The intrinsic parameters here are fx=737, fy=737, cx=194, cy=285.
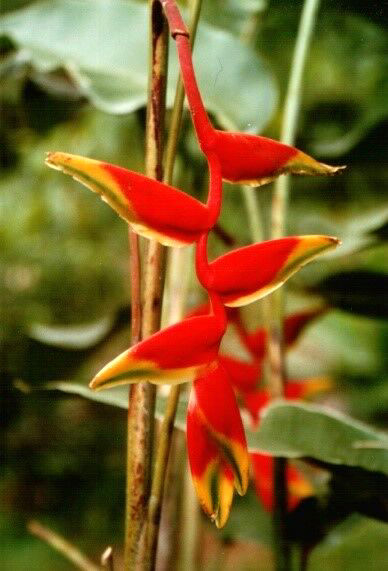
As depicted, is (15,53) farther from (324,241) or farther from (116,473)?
(116,473)

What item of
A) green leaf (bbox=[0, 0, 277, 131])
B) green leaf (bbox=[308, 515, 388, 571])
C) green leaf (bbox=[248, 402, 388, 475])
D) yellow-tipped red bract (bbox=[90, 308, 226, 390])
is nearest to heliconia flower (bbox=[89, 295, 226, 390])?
yellow-tipped red bract (bbox=[90, 308, 226, 390])

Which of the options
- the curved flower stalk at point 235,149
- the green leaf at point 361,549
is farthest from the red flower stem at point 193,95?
the green leaf at point 361,549

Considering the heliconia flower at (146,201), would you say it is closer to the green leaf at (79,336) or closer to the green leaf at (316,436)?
the green leaf at (316,436)

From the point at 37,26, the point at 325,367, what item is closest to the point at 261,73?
the point at 37,26

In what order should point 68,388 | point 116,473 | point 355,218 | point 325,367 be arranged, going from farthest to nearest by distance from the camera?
point 116,473, point 325,367, point 355,218, point 68,388

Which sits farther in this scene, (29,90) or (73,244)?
(73,244)

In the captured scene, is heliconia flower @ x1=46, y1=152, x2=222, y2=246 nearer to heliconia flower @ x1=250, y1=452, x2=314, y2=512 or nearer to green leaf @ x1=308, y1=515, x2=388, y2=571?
heliconia flower @ x1=250, y1=452, x2=314, y2=512

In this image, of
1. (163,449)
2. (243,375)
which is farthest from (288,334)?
(163,449)

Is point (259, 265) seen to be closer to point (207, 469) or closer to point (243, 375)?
point (207, 469)
